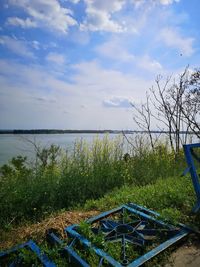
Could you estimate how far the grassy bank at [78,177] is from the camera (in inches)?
172

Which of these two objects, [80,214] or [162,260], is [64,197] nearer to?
[80,214]

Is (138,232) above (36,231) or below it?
above

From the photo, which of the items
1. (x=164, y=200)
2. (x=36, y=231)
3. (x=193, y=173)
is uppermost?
(x=193, y=173)

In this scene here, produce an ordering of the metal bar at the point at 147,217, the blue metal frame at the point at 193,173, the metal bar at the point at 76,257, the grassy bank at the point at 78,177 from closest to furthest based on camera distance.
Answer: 1. the metal bar at the point at 76,257
2. the metal bar at the point at 147,217
3. the blue metal frame at the point at 193,173
4. the grassy bank at the point at 78,177

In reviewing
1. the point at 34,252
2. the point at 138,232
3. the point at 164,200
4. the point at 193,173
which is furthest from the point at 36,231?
the point at 193,173

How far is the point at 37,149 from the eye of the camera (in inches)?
295

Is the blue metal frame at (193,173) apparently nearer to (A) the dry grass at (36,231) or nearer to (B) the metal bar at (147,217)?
(B) the metal bar at (147,217)

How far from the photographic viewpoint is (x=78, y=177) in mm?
5141

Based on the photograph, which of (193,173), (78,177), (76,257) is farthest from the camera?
(78,177)

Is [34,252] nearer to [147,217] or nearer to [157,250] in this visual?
[157,250]

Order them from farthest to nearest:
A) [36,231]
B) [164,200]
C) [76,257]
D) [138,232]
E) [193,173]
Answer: [164,200] → [193,173] → [36,231] → [138,232] → [76,257]

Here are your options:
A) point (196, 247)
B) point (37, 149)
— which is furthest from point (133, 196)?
point (37, 149)

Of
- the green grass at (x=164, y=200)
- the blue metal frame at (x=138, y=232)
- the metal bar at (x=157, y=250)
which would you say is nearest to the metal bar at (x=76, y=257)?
the blue metal frame at (x=138, y=232)

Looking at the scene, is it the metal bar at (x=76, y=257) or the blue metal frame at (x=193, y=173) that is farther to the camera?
the blue metal frame at (x=193, y=173)
